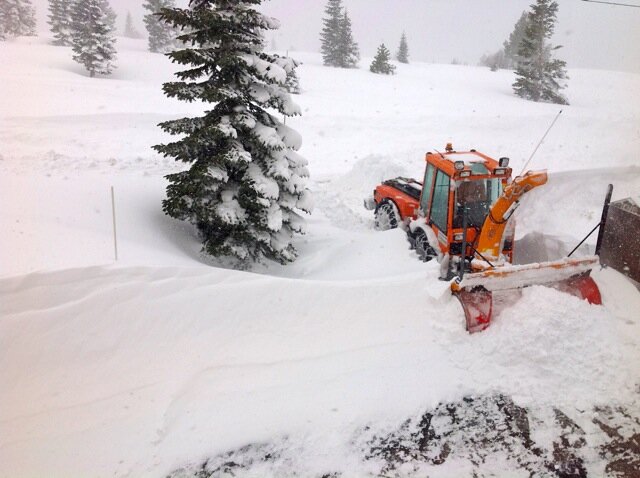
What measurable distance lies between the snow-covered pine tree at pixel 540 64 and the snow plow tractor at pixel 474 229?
24.8 m

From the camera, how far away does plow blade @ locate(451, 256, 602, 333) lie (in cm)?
586

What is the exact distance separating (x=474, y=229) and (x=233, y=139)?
4.44 m

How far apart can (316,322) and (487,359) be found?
2189 mm

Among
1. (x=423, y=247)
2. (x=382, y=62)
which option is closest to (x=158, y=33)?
(x=382, y=62)

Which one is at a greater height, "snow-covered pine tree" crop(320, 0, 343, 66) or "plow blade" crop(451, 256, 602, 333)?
"snow-covered pine tree" crop(320, 0, 343, 66)

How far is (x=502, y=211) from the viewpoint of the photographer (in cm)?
653

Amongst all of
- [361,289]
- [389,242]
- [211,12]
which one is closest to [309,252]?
[389,242]

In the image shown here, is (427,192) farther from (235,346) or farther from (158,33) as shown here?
(158,33)

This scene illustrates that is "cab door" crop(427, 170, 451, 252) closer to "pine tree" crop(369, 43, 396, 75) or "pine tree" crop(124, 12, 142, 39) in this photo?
"pine tree" crop(369, 43, 396, 75)

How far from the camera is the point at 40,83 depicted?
72.1ft

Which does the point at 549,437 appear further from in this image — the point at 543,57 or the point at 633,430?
the point at 543,57

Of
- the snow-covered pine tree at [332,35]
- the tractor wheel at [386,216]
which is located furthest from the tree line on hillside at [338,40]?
the tractor wheel at [386,216]

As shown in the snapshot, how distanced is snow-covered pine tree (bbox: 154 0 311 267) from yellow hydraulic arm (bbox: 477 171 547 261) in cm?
341

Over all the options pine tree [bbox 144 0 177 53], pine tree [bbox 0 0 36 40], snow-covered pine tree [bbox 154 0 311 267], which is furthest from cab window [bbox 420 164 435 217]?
pine tree [bbox 0 0 36 40]
